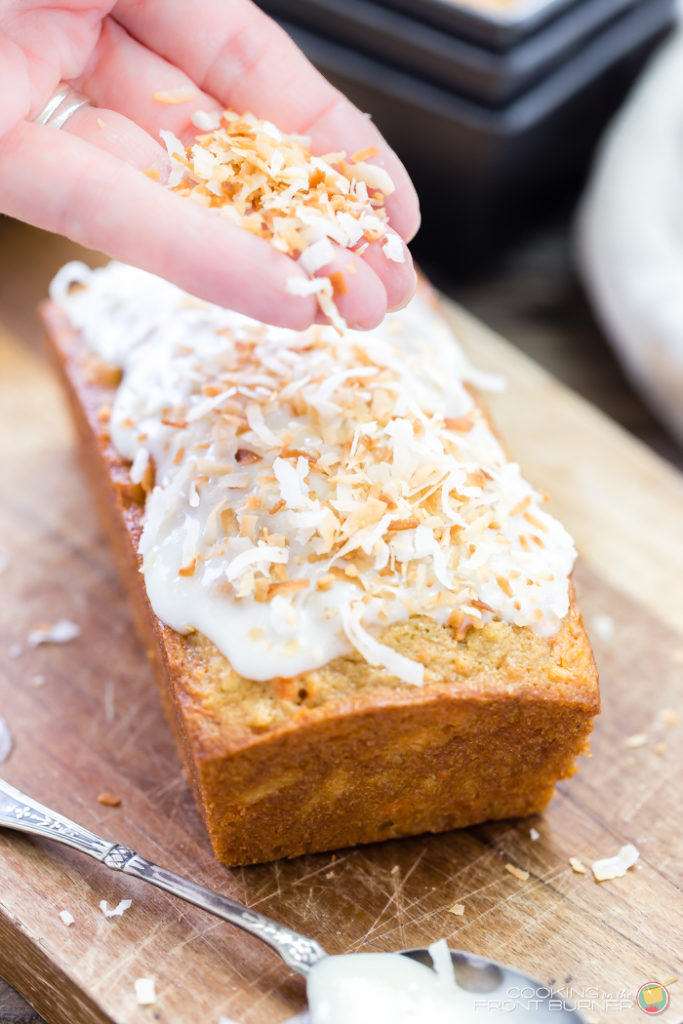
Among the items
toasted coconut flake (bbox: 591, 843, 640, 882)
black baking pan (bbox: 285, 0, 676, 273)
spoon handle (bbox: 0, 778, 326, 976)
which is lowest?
spoon handle (bbox: 0, 778, 326, 976)

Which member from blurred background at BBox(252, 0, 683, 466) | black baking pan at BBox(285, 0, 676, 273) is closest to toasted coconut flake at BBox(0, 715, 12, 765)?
blurred background at BBox(252, 0, 683, 466)

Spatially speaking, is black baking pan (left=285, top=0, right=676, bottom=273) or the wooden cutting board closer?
the wooden cutting board

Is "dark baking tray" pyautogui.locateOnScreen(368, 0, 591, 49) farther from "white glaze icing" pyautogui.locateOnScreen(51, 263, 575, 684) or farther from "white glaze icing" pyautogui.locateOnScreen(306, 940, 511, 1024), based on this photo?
"white glaze icing" pyautogui.locateOnScreen(306, 940, 511, 1024)

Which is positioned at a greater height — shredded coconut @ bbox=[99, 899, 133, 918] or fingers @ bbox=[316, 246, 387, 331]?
fingers @ bbox=[316, 246, 387, 331]

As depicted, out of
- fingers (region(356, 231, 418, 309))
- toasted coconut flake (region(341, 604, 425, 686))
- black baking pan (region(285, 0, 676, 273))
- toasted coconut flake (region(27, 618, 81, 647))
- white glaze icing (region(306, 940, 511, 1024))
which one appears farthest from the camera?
black baking pan (region(285, 0, 676, 273))

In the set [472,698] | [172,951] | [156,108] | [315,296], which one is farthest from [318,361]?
[172,951]

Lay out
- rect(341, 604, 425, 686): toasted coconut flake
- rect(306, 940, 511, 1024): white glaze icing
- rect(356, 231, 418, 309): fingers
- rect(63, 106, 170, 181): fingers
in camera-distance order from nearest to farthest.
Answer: rect(306, 940, 511, 1024): white glaze icing → rect(341, 604, 425, 686): toasted coconut flake → rect(356, 231, 418, 309): fingers → rect(63, 106, 170, 181): fingers

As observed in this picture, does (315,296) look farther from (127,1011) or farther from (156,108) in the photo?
(127,1011)

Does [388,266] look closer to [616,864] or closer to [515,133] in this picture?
[616,864]
